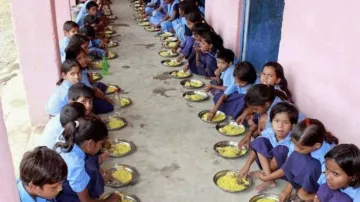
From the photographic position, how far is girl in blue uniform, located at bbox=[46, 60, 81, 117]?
408 centimetres

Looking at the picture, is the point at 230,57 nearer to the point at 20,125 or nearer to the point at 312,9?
the point at 312,9

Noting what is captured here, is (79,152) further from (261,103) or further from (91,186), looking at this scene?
(261,103)

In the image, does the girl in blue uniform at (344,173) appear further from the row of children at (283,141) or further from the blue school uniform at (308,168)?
the blue school uniform at (308,168)

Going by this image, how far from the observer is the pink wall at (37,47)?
435cm

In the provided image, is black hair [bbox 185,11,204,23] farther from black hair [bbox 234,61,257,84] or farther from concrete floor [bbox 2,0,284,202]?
black hair [bbox 234,61,257,84]

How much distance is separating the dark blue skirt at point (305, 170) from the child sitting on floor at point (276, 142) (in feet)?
0.75

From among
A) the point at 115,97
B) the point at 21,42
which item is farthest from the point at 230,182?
the point at 21,42

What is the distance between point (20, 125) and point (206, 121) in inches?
88.9

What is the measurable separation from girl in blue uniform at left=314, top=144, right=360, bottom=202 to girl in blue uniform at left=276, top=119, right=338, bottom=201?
331 millimetres

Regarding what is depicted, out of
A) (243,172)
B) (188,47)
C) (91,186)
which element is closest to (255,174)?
(243,172)

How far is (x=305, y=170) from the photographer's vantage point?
313 centimetres

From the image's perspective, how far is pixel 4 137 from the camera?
152 centimetres

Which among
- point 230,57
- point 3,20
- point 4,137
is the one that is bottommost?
point 3,20

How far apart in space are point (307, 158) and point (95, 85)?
9.39 ft
